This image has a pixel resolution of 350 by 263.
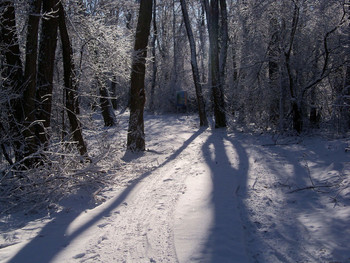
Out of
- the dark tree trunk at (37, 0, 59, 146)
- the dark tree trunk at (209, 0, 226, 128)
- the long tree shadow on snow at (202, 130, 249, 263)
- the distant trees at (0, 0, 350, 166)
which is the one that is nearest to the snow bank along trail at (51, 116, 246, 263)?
the long tree shadow on snow at (202, 130, 249, 263)

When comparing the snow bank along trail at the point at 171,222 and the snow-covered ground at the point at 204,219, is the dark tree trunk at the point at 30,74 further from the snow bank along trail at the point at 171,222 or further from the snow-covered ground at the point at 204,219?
the snow bank along trail at the point at 171,222

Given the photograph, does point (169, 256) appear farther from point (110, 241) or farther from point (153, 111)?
point (153, 111)

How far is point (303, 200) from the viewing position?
15.0 feet

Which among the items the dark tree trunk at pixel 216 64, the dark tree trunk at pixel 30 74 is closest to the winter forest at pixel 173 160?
the dark tree trunk at pixel 30 74

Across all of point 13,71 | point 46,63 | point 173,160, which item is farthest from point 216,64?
point 13,71

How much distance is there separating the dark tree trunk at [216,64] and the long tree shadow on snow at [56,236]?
987cm

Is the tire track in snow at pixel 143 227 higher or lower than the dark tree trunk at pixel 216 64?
lower

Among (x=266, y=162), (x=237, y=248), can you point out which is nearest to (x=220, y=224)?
(x=237, y=248)

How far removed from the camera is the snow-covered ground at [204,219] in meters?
3.15

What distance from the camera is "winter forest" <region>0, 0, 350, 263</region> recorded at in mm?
3424

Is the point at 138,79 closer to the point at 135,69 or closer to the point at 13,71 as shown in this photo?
the point at 135,69

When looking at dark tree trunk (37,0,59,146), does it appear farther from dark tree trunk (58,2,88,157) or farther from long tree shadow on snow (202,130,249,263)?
long tree shadow on snow (202,130,249,263)

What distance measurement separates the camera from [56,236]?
3.64 metres

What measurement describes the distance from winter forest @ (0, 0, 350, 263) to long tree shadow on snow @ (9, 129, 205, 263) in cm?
3
